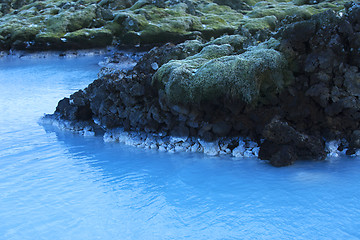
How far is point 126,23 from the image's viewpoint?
6638 centimetres

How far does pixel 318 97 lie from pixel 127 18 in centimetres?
5760

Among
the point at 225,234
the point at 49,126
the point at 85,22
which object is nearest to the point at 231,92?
the point at 225,234

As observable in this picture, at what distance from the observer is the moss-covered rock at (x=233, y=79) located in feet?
56.3

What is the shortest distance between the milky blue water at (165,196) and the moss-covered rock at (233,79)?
3.30 meters

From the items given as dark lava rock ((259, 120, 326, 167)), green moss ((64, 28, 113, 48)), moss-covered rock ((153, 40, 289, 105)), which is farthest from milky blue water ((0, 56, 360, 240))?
green moss ((64, 28, 113, 48))

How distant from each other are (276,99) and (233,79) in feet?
8.19

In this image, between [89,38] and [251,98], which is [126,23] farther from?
[251,98]

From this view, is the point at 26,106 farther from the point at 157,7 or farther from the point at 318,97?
the point at 157,7

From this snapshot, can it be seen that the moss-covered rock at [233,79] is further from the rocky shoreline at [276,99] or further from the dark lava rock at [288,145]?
the dark lava rock at [288,145]

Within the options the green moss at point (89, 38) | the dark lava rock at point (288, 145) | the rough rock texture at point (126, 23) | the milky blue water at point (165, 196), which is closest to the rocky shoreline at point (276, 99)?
the dark lava rock at point (288, 145)

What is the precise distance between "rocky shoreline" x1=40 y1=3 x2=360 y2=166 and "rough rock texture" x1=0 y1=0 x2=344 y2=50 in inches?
1706

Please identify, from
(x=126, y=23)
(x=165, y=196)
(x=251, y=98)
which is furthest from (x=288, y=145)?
(x=126, y=23)

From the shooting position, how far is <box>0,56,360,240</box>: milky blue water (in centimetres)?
1150

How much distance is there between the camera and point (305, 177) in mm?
14320
